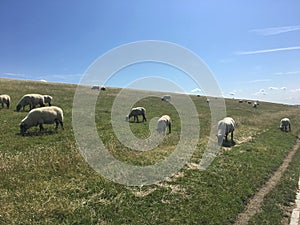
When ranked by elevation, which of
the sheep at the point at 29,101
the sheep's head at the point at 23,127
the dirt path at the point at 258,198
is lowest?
the dirt path at the point at 258,198

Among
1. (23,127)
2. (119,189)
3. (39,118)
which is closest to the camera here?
(119,189)

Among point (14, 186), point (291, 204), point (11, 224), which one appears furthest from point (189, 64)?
point (11, 224)

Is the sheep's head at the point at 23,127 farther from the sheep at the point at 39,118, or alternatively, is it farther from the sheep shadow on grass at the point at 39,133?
the sheep shadow on grass at the point at 39,133

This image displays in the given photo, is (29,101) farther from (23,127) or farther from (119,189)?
(119,189)

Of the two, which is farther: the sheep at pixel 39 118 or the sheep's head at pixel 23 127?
the sheep at pixel 39 118

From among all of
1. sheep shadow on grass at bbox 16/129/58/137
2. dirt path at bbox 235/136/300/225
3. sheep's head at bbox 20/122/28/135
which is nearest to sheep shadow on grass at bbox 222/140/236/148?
dirt path at bbox 235/136/300/225

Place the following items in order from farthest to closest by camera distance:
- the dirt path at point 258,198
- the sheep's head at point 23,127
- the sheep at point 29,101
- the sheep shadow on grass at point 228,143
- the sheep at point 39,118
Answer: the sheep at point 29,101, the sheep shadow on grass at point 228,143, the sheep at point 39,118, the sheep's head at point 23,127, the dirt path at point 258,198

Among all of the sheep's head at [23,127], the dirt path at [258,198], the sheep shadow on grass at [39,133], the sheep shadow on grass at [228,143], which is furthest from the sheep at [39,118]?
the dirt path at [258,198]

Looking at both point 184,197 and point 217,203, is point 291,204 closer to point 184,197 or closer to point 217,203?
point 217,203

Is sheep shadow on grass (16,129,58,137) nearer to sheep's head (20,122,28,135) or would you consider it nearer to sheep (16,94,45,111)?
sheep's head (20,122,28,135)

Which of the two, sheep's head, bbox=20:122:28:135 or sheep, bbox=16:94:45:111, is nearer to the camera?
sheep's head, bbox=20:122:28:135

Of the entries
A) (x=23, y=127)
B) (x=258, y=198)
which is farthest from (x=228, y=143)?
(x=23, y=127)

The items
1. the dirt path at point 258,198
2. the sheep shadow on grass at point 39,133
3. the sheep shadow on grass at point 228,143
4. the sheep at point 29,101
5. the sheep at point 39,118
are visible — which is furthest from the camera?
the sheep at point 29,101

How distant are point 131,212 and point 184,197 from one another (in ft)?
10.9
